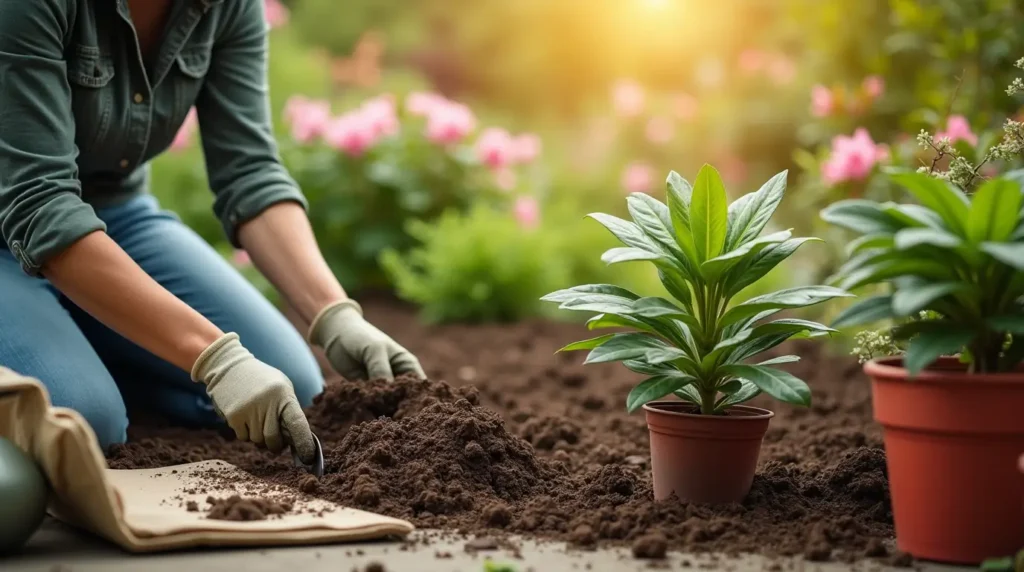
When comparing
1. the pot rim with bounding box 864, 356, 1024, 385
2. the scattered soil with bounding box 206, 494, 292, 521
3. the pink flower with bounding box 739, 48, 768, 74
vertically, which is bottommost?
the scattered soil with bounding box 206, 494, 292, 521

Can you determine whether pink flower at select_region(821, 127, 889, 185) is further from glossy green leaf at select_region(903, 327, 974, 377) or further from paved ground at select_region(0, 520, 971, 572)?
paved ground at select_region(0, 520, 971, 572)

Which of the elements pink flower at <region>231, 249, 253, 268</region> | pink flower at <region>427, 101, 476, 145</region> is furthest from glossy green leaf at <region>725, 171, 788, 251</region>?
pink flower at <region>231, 249, 253, 268</region>

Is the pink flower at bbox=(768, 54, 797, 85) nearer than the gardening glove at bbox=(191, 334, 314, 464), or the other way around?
the gardening glove at bbox=(191, 334, 314, 464)

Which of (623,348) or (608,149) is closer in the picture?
(623,348)

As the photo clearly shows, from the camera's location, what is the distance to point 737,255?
1.89 meters

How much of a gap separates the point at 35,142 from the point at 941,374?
191 cm

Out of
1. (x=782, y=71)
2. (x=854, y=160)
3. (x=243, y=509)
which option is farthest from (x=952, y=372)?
(x=782, y=71)

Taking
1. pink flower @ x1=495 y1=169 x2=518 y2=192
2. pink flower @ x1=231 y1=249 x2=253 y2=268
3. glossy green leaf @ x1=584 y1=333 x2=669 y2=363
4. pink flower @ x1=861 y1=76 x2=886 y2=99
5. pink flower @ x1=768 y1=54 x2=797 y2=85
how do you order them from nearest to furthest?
glossy green leaf @ x1=584 y1=333 x2=669 y2=363
pink flower @ x1=861 y1=76 x2=886 y2=99
pink flower @ x1=495 y1=169 x2=518 y2=192
pink flower @ x1=231 y1=249 x2=253 y2=268
pink flower @ x1=768 y1=54 x2=797 y2=85

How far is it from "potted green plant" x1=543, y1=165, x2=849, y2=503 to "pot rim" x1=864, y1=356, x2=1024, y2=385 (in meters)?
0.16

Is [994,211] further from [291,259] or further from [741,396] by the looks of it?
[291,259]

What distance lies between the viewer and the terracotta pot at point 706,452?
2.00 metres

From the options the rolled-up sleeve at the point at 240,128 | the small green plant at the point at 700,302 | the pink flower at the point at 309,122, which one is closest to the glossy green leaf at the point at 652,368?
the small green plant at the point at 700,302

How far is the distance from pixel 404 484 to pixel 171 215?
144 cm

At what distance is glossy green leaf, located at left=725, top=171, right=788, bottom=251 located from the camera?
203 centimetres
